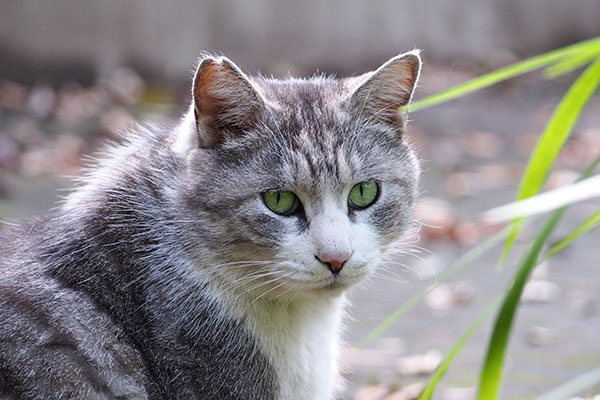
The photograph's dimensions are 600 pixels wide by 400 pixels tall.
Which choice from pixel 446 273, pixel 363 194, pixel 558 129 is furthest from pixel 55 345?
pixel 558 129

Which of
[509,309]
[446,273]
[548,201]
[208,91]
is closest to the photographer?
[548,201]

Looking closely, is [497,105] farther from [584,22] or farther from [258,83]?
[258,83]

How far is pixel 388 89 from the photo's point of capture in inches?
112

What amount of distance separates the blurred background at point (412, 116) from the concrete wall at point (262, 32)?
0.04 feet

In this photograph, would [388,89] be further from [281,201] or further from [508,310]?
[508,310]

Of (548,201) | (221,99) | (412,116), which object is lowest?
(412,116)

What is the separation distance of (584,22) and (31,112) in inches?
285

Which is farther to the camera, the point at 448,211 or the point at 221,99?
the point at 448,211

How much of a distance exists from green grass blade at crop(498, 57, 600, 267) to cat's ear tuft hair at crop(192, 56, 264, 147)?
988mm

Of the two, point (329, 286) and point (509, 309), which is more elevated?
point (509, 309)

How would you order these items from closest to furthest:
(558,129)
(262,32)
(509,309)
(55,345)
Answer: (509,309) < (558,129) < (55,345) < (262,32)

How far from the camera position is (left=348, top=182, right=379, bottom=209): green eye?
272 centimetres

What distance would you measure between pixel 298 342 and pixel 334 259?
0.38 meters

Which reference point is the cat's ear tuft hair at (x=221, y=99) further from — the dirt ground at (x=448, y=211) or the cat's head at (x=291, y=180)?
the dirt ground at (x=448, y=211)
